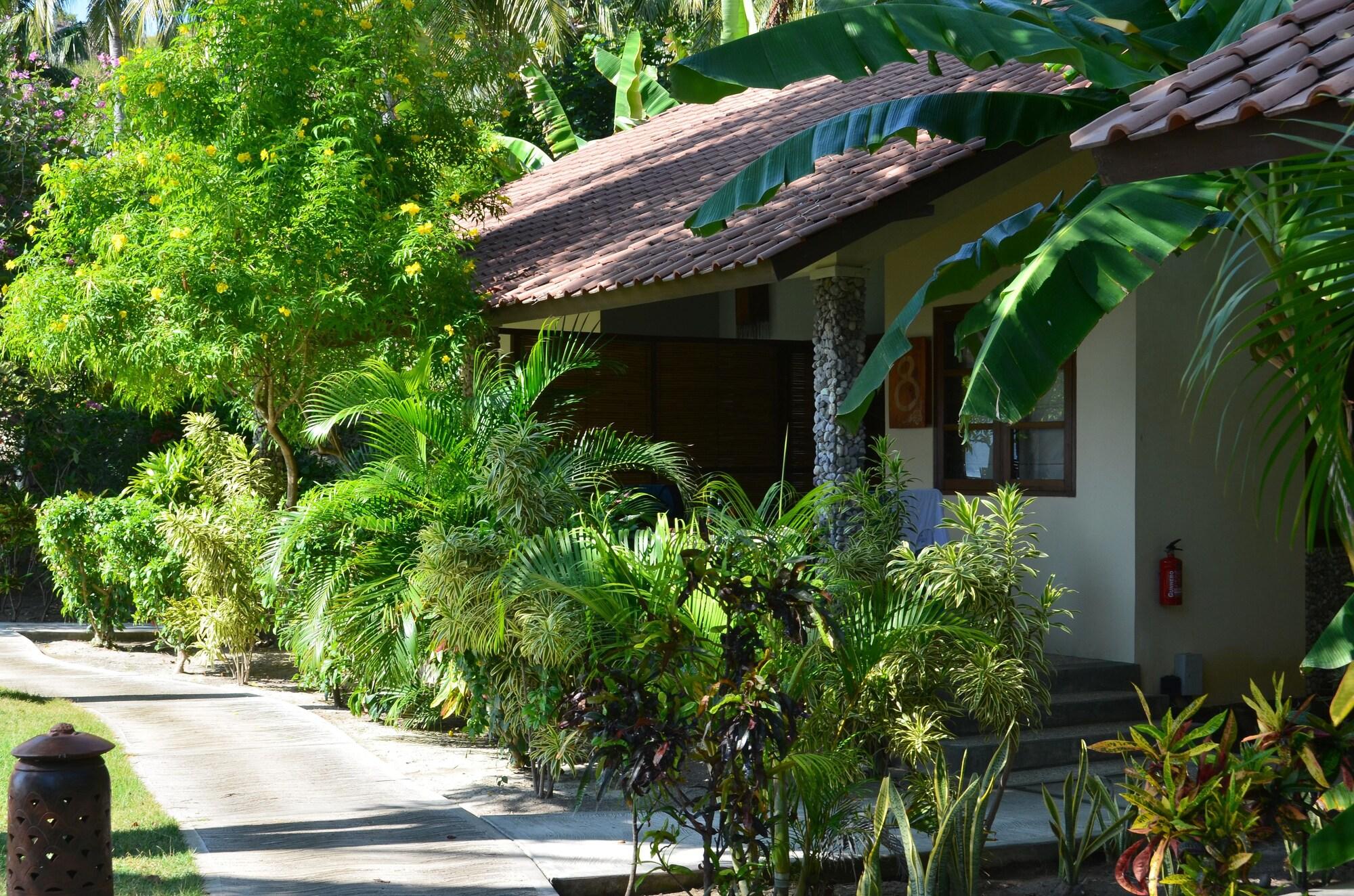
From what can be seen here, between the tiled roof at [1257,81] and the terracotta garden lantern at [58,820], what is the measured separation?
424 centimetres

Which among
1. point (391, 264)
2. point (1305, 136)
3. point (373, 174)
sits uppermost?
point (373, 174)

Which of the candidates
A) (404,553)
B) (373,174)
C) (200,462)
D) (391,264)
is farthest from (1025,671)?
(200,462)

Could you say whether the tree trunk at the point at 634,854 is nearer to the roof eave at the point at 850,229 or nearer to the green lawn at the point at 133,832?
the green lawn at the point at 133,832

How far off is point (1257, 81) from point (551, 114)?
62.6ft

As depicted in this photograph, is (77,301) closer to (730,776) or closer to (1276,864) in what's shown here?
(730,776)

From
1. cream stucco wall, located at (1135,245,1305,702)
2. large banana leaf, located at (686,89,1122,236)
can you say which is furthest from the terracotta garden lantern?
cream stucco wall, located at (1135,245,1305,702)

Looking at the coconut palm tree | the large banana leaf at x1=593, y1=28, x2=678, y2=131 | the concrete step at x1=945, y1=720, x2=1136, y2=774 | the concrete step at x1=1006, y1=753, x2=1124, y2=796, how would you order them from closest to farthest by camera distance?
the coconut palm tree → the concrete step at x1=1006, y1=753, x2=1124, y2=796 → the concrete step at x1=945, y1=720, x2=1136, y2=774 → the large banana leaf at x1=593, y1=28, x2=678, y2=131

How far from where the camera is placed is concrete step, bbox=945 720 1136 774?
7953 millimetres

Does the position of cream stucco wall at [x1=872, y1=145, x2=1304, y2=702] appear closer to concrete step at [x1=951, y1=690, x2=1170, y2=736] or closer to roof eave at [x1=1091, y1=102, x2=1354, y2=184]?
concrete step at [x1=951, y1=690, x2=1170, y2=736]

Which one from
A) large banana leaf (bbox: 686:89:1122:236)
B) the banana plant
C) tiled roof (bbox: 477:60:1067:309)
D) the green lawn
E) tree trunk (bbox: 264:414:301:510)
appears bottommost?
the green lawn

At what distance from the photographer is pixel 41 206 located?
1083cm

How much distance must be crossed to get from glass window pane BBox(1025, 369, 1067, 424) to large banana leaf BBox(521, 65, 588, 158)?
41.6 feet

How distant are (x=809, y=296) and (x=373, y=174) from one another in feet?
15.5

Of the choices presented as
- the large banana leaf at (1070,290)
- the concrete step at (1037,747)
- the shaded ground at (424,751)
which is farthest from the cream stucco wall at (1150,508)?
the large banana leaf at (1070,290)
